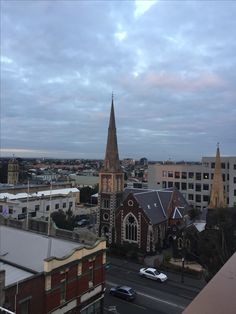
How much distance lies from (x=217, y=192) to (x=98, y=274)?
42832mm

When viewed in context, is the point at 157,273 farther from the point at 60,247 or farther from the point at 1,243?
the point at 1,243

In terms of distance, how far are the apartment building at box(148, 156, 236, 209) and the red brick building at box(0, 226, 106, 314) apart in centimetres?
6593

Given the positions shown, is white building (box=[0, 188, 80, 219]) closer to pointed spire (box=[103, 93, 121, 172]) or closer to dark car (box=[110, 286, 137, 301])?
pointed spire (box=[103, 93, 121, 172])

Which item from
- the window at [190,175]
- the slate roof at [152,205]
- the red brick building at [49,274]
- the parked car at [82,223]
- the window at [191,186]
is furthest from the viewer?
the window at [191,186]

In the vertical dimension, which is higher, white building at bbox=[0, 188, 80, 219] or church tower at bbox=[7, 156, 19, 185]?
church tower at bbox=[7, 156, 19, 185]

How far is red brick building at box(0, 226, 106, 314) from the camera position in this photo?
73.4ft

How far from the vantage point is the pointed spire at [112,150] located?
65.6 meters

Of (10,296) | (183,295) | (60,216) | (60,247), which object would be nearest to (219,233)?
(183,295)

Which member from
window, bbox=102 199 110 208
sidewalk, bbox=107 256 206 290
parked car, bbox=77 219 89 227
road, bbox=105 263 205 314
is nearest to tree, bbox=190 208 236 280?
road, bbox=105 263 205 314

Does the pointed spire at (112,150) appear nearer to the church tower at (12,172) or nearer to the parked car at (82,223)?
the parked car at (82,223)

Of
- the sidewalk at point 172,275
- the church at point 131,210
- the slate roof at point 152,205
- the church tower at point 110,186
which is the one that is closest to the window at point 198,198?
the church at point 131,210

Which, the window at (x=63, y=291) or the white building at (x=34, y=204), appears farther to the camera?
the white building at (x=34, y=204)

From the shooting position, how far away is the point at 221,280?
6320 mm

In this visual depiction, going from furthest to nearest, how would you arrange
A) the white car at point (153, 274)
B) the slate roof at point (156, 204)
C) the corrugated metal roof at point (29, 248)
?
the slate roof at point (156, 204), the white car at point (153, 274), the corrugated metal roof at point (29, 248)
